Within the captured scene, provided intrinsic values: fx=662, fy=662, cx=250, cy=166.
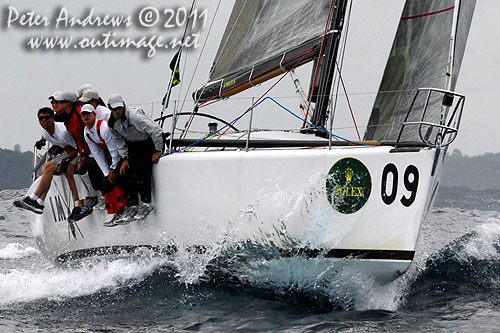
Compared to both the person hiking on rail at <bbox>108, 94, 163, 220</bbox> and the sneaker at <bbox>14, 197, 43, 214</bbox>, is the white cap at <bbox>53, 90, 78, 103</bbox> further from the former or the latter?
the sneaker at <bbox>14, 197, 43, 214</bbox>

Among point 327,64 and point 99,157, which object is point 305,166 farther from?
point 99,157

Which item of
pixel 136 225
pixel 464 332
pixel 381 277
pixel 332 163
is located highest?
pixel 332 163

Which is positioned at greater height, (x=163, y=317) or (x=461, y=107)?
(x=461, y=107)

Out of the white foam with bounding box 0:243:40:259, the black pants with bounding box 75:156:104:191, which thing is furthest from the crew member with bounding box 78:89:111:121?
the white foam with bounding box 0:243:40:259

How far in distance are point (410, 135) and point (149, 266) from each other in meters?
2.78

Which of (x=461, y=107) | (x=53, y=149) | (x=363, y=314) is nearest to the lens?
(x=363, y=314)

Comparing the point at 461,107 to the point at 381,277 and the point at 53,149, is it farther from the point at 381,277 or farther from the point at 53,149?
the point at 53,149

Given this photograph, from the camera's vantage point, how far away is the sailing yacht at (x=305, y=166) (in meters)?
4.79

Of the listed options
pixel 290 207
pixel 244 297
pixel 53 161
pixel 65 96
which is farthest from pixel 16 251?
pixel 290 207

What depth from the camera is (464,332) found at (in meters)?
4.23

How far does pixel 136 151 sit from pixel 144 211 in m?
0.55

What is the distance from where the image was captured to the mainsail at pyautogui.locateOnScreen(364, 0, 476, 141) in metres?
6.33

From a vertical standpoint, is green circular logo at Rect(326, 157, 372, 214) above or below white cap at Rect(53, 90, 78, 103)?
below

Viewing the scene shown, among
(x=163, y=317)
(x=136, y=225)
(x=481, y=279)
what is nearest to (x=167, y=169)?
(x=136, y=225)
